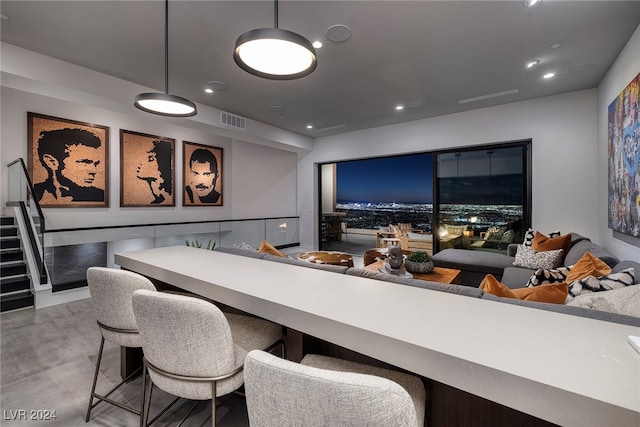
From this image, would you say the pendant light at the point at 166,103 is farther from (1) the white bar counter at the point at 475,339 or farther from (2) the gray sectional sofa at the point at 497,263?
(2) the gray sectional sofa at the point at 497,263

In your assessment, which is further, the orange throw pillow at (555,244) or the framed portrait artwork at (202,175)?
the framed portrait artwork at (202,175)

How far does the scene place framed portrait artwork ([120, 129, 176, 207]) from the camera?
193 inches

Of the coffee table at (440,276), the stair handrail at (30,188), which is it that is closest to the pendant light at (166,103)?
the stair handrail at (30,188)

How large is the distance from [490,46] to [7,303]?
6196 millimetres

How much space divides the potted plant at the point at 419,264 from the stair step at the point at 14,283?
4.77 meters

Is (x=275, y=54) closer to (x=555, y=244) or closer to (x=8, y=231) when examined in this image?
(x=555, y=244)

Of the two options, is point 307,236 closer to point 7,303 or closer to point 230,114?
point 230,114

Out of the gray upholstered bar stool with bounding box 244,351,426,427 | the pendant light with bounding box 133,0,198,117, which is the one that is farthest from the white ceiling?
the gray upholstered bar stool with bounding box 244,351,426,427

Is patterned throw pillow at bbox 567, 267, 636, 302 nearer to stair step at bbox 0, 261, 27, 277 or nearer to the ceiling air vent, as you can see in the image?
the ceiling air vent

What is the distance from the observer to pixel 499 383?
0.65 meters

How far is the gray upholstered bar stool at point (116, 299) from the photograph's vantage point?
1438 millimetres

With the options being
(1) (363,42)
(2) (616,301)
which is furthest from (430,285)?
(1) (363,42)

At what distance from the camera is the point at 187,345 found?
106 cm

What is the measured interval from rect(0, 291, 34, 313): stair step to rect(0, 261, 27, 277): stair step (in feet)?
0.95
